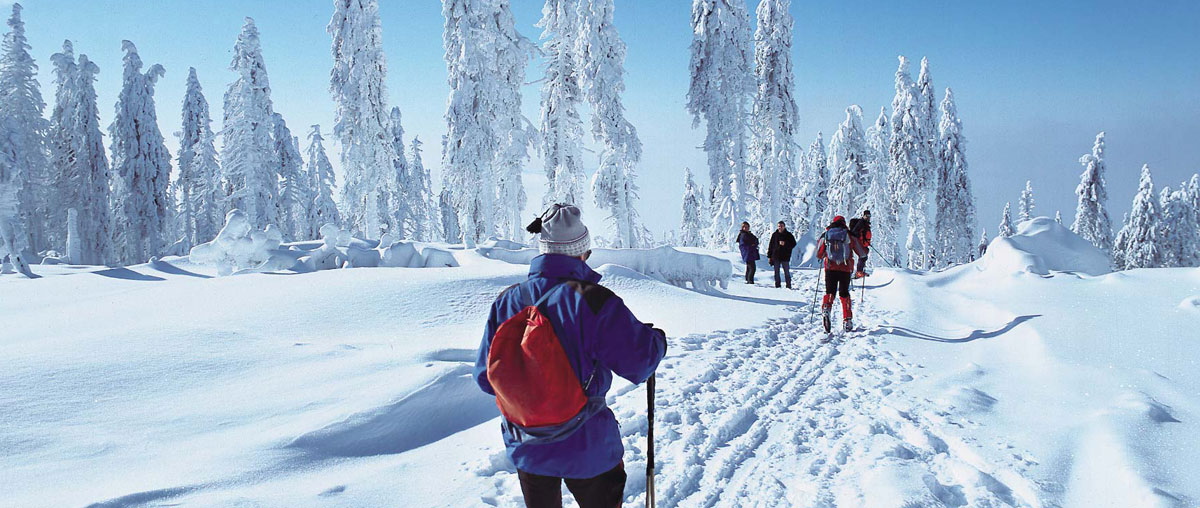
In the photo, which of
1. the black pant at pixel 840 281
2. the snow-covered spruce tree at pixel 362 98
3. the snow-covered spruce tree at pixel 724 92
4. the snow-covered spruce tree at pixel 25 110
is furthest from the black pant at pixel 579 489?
the snow-covered spruce tree at pixel 25 110

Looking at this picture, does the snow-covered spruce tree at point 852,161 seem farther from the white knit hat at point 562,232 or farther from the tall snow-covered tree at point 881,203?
the white knit hat at point 562,232

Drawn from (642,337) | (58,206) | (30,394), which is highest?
(58,206)

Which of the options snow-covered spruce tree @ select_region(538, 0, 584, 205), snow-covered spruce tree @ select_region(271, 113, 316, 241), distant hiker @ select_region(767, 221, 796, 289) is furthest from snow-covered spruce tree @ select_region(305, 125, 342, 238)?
distant hiker @ select_region(767, 221, 796, 289)

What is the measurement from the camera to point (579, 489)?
209 centimetres

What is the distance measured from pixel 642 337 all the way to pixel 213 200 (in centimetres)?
4179

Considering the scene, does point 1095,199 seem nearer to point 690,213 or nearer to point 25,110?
point 690,213

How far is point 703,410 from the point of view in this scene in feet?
16.5

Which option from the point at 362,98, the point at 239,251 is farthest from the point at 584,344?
the point at 362,98

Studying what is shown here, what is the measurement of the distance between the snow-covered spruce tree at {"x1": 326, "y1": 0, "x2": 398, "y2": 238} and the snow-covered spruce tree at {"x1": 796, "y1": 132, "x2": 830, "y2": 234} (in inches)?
887

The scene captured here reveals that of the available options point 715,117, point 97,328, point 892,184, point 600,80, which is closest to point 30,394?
point 97,328

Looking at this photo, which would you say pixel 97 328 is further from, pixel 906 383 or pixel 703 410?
pixel 906 383

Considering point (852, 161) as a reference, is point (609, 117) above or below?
below

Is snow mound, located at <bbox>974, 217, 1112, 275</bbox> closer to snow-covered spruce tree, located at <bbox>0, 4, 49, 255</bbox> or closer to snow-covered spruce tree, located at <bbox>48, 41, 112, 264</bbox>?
snow-covered spruce tree, located at <bbox>0, 4, 49, 255</bbox>

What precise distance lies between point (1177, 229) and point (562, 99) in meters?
42.0
